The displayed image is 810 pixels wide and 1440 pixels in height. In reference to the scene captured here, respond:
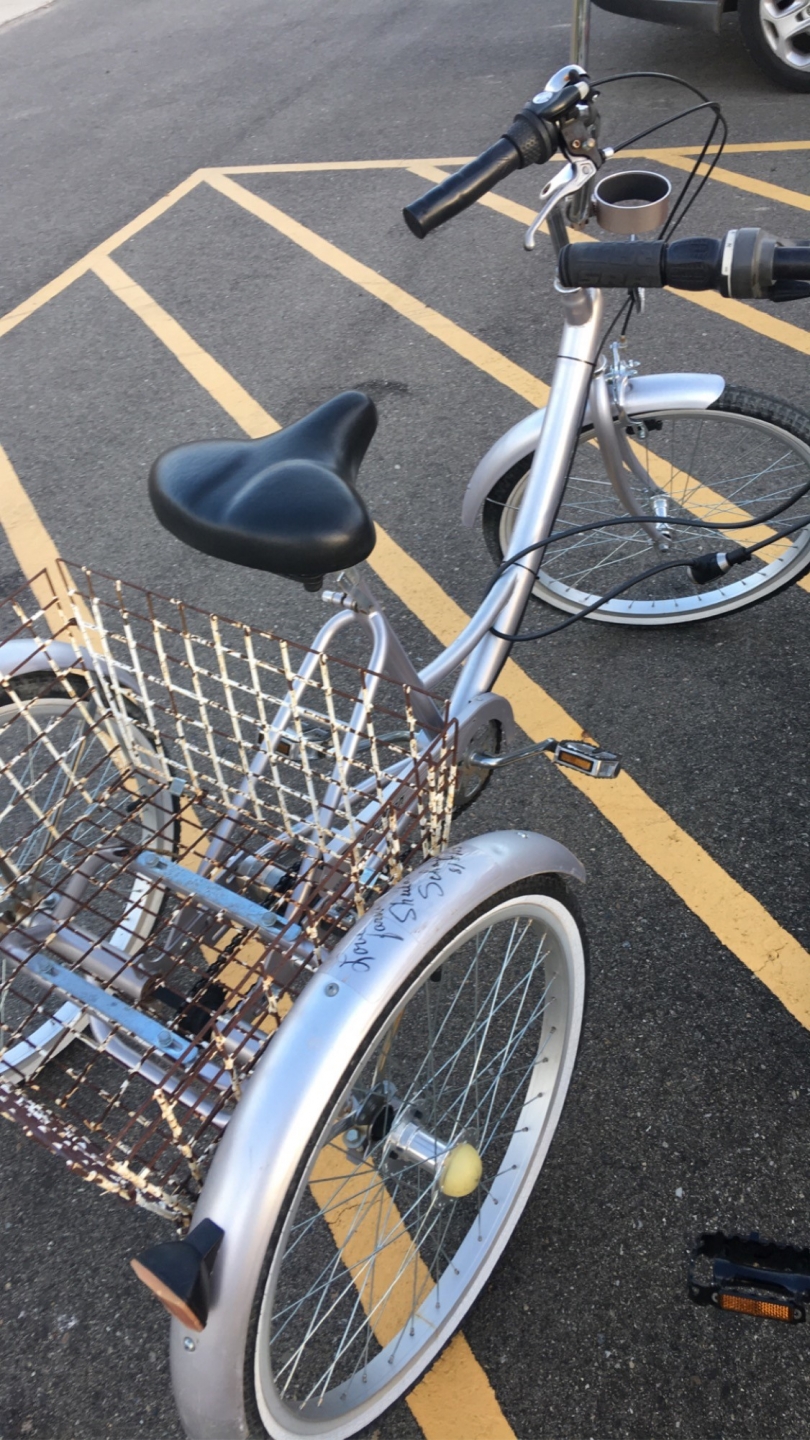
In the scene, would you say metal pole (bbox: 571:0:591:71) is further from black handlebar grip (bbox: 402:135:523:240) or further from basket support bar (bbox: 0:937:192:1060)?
basket support bar (bbox: 0:937:192:1060)

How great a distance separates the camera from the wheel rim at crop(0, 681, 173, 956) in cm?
165

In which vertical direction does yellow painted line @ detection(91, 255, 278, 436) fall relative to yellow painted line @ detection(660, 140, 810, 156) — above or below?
above

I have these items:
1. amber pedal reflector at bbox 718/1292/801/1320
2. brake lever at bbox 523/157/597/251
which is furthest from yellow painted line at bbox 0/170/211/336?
amber pedal reflector at bbox 718/1292/801/1320

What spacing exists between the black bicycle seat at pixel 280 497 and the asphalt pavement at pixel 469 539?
1.13 metres

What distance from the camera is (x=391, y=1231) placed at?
191cm

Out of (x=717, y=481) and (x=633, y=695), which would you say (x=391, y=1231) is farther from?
(x=717, y=481)

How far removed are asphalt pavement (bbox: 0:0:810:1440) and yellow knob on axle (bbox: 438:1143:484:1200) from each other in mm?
383

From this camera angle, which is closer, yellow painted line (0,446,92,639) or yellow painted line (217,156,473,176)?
yellow painted line (0,446,92,639)

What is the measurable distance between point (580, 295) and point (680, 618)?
110 cm

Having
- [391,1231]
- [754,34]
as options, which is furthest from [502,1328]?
[754,34]

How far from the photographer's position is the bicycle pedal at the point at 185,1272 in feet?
3.67

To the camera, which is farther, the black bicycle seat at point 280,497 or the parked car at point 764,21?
the parked car at point 764,21
